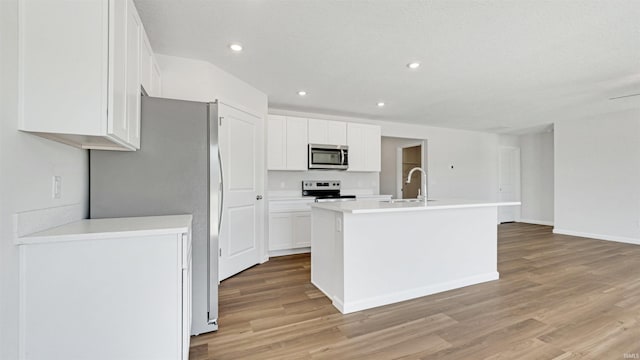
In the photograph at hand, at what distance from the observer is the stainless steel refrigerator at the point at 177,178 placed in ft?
5.94

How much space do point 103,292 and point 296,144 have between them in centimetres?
335

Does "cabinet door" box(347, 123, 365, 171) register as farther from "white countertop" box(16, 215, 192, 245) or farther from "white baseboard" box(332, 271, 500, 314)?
"white countertop" box(16, 215, 192, 245)

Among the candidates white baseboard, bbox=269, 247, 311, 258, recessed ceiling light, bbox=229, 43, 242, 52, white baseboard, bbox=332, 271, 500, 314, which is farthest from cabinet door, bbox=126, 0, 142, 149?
white baseboard, bbox=269, 247, 311, 258

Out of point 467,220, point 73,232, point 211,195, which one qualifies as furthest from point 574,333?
point 73,232

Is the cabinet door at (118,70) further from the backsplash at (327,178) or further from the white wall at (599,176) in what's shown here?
the white wall at (599,176)

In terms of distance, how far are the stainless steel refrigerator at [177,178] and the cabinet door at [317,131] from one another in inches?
100

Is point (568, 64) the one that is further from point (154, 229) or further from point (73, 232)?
point (73, 232)

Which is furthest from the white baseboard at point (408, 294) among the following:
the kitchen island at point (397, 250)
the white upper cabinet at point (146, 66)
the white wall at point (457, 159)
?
the white wall at point (457, 159)

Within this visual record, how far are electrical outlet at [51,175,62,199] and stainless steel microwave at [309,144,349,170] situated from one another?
10.6ft

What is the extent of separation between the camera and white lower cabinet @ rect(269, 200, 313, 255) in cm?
403

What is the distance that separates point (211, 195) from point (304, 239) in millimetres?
2413

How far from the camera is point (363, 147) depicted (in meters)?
4.95

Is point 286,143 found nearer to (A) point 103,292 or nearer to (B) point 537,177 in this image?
(A) point 103,292

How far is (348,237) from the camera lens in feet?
7.63
